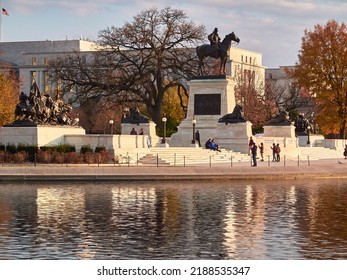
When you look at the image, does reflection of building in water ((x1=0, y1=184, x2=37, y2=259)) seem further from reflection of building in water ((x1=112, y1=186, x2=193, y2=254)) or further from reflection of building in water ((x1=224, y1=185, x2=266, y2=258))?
reflection of building in water ((x1=224, y1=185, x2=266, y2=258))

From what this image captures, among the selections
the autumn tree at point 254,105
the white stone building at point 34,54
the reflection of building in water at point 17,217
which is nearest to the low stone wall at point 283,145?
the reflection of building in water at point 17,217

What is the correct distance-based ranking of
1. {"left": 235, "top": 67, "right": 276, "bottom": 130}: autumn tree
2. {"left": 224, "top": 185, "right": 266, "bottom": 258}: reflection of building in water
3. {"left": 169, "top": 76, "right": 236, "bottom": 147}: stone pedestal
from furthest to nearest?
{"left": 235, "top": 67, "right": 276, "bottom": 130}: autumn tree < {"left": 169, "top": 76, "right": 236, "bottom": 147}: stone pedestal < {"left": 224, "top": 185, "right": 266, "bottom": 258}: reflection of building in water

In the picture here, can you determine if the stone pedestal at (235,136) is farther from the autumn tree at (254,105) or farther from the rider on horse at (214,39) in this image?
the autumn tree at (254,105)

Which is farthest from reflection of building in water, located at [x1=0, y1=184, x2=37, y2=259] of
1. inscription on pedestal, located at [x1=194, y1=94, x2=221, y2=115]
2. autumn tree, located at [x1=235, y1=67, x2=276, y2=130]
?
autumn tree, located at [x1=235, y1=67, x2=276, y2=130]

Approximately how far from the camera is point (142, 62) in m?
84.9

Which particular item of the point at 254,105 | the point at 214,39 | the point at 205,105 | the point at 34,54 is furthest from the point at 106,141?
the point at 34,54

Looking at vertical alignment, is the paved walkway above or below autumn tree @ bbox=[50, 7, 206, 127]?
below

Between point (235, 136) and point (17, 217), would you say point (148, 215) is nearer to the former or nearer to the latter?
point (17, 217)

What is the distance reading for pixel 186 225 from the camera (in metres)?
25.9

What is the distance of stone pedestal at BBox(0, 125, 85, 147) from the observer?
5325cm

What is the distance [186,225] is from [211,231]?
1471 millimetres

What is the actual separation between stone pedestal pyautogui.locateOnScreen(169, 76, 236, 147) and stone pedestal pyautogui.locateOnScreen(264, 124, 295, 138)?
4.00 meters
